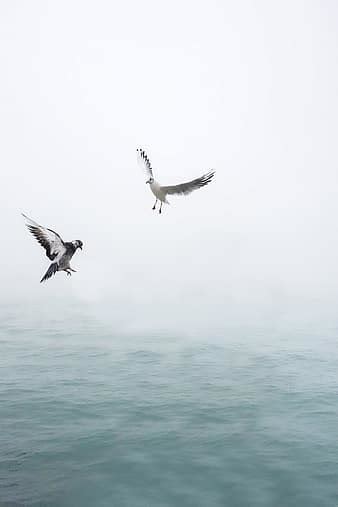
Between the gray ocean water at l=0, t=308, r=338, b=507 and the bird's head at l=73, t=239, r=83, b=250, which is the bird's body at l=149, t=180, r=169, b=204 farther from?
the gray ocean water at l=0, t=308, r=338, b=507

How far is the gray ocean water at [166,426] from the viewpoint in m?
25.5

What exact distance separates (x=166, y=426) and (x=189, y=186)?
2347 cm

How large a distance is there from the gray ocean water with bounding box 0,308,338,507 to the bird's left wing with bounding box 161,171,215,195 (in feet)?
55.7

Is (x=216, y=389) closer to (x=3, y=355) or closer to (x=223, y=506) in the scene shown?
(x=223, y=506)

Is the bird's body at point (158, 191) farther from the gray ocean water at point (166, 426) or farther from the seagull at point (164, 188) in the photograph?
the gray ocean water at point (166, 426)

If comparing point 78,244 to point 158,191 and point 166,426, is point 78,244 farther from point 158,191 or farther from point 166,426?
point 166,426

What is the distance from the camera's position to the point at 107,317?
78.1 metres

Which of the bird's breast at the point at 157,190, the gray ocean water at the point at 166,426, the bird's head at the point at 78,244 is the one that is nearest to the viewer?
the bird's head at the point at 78,244

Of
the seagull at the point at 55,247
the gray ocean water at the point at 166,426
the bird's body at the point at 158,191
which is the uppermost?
the bird's body at the point at 158,191

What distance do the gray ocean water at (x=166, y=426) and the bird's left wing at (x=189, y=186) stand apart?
16975 mm

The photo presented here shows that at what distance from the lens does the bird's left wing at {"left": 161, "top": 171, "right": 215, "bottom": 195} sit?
12547mm

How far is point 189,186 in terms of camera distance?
1288cm

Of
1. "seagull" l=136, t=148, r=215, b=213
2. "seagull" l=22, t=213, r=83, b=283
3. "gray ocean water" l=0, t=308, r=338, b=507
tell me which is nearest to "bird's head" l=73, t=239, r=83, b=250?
Result: "seagull" l=22, t=213, r=83, b=283

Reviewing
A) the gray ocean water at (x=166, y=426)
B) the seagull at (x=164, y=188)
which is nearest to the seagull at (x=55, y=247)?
the seagull at (x=164, y=188)
